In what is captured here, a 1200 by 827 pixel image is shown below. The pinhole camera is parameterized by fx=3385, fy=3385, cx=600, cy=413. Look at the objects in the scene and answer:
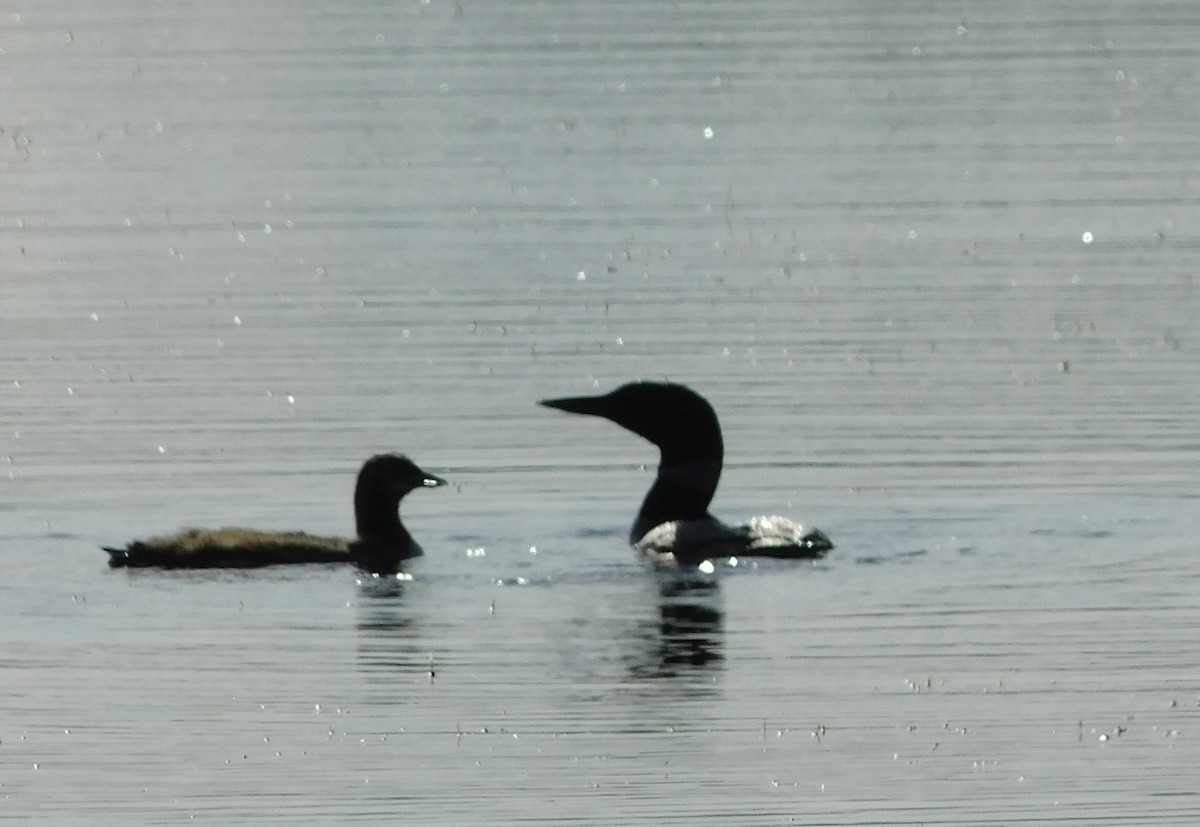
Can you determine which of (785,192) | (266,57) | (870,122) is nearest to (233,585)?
(785,192)

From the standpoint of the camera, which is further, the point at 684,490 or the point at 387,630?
the point at 684,490

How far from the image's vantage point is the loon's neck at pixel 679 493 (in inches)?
552

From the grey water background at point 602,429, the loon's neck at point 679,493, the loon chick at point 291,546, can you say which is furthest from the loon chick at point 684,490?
the loon chick at point 291,546

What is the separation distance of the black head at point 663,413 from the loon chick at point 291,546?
1421mm

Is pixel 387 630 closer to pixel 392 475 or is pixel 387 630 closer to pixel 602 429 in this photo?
pixel 392 475

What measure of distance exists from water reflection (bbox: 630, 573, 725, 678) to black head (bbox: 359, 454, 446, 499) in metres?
1.21

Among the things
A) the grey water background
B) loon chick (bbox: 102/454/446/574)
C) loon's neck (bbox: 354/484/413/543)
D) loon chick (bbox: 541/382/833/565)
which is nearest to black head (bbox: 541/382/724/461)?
loon chick (bbox: 541/382/833/565)

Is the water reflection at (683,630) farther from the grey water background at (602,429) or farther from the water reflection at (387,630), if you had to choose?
the water reflection at (387,630)

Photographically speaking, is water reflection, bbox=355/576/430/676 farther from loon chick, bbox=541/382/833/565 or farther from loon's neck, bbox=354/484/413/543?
loon chick, bbox=541/382/833/565

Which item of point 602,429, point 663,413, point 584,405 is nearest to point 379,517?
point 584,405

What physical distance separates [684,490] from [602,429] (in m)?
2.36

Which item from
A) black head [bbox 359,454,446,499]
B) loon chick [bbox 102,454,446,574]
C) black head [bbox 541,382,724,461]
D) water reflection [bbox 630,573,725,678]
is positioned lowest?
water reflection [bbox 630,573,725,678]

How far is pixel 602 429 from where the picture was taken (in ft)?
54.3

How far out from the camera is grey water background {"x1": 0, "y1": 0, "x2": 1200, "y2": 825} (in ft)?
33.9
